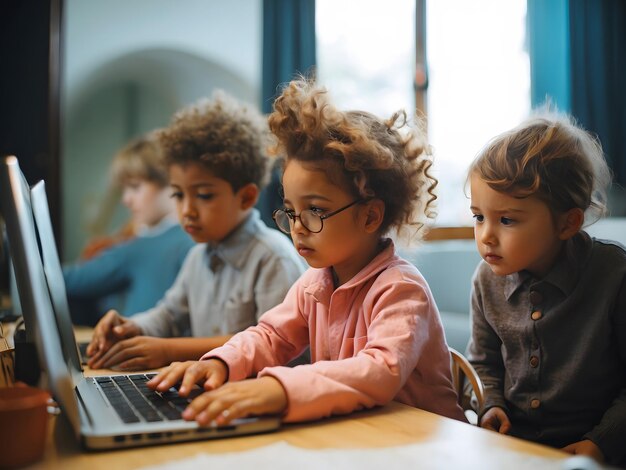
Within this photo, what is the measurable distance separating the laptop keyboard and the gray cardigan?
0.66 metres

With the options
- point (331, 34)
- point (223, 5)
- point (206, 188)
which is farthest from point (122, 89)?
point (206, 188)

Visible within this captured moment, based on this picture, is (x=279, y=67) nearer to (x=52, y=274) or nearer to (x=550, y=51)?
(x=550, y=51)

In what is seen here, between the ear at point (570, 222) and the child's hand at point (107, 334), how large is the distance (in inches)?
37.5

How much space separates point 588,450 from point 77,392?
2.83 feet

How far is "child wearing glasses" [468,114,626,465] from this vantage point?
48.8 inches

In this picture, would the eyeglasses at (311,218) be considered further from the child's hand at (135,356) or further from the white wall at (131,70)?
the white wall at (131,70)

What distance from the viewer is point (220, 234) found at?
1.71 metres

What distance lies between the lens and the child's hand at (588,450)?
1.14 meters

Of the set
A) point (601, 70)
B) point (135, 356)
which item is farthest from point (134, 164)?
point (601, 70)

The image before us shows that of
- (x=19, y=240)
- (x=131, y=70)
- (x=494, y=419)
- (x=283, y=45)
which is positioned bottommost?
(x=494, y=419)

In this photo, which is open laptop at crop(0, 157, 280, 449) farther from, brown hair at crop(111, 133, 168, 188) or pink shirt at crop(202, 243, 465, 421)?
brown hair at crop(111, 133, 168, 188)

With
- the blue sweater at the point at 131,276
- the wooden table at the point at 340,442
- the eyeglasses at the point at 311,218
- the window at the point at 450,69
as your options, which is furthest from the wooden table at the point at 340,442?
the window at the point at 450,69

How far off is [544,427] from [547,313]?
0.73ft

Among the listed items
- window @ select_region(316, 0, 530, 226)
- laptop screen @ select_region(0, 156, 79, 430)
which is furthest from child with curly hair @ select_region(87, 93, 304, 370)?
window @ select_region(316, 0, 530, 226)
